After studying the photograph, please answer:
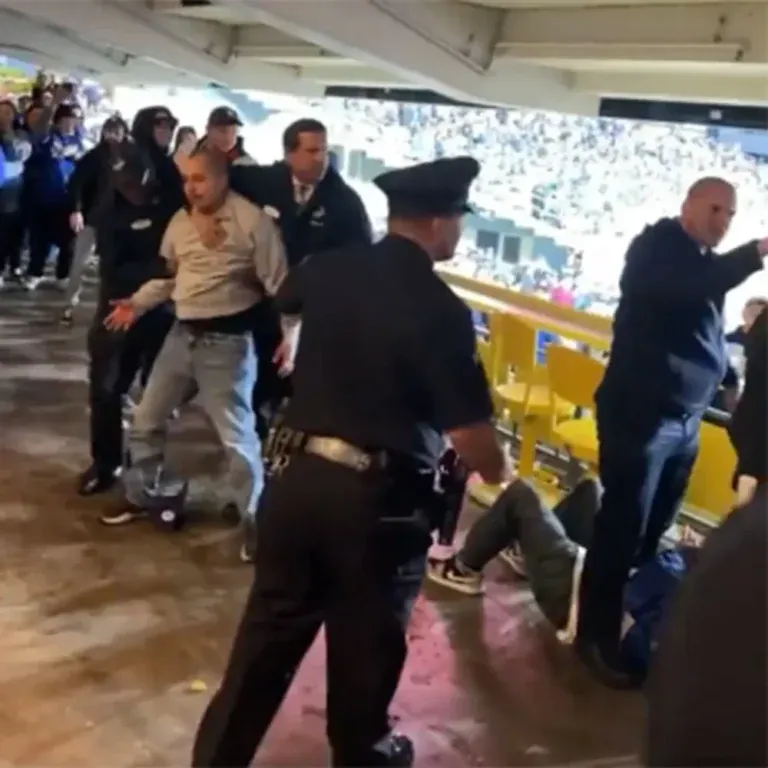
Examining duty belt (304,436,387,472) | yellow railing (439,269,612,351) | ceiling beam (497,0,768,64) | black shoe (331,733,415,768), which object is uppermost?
ceiling beam (497,0,768,64)

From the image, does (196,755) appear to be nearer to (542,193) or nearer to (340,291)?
(340,291)

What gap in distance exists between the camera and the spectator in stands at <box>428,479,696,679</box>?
12.3 feet

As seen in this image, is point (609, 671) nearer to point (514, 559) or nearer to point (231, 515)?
point (514, 559)

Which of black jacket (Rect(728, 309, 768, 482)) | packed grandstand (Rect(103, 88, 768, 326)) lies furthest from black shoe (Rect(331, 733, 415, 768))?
packed grandstand (Rect(103, 88, 768, 326))

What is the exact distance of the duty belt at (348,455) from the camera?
265cm

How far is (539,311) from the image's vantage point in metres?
5.90

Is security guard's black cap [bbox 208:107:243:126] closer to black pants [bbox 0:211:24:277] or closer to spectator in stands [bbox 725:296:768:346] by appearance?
spectator in stands [bbox 725:296:768:346]

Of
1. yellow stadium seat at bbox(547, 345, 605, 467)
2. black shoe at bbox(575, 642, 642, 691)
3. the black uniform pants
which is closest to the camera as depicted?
the black uniform pants

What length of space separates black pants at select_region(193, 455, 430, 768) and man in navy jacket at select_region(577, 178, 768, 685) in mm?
955

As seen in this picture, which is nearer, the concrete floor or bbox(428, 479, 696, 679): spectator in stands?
the concrete floor

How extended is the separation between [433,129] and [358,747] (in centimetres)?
547

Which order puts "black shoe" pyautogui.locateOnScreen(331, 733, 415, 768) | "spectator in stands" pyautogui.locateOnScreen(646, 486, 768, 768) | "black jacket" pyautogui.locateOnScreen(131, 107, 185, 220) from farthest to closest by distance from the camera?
"black jacket" pyautogui.locateOnScreen(131, 107, 185, 220) → "black shoe" pyautogui.locateOnScreen(331, 733, 415, 768) → "spectator in stands" pyautogui.locateOnScreen(646, 486, 768, 768)

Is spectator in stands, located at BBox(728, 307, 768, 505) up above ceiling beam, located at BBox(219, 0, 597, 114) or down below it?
below

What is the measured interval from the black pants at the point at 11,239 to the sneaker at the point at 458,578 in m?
5.54
